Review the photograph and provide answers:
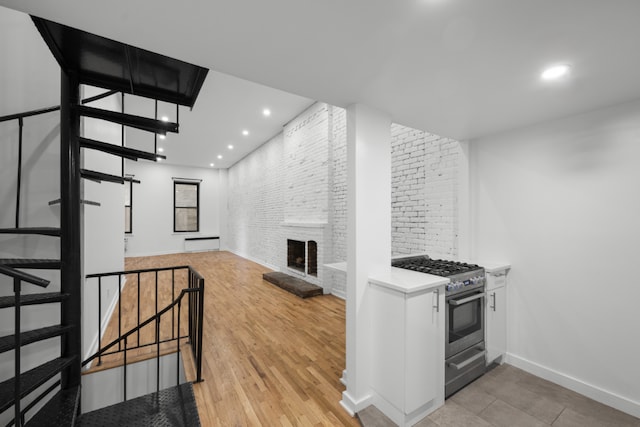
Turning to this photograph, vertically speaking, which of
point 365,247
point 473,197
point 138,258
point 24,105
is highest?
point 24,105

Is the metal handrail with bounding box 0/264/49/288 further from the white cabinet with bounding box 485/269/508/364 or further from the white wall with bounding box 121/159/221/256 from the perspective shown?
the white wall with bounding box 121/159/221/256

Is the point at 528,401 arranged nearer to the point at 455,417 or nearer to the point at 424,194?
the point at 455,417

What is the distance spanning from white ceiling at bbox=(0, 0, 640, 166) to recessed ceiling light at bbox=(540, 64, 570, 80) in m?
0.04

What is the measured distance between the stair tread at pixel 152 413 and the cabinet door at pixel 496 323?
8.83 feet

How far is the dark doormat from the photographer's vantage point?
185 inches

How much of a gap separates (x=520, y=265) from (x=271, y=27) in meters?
3.11

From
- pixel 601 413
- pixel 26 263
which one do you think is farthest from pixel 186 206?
pixel 601 413

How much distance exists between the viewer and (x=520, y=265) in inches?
107

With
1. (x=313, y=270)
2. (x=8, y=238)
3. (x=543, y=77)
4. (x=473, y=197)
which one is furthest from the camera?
(x=313, y=270)

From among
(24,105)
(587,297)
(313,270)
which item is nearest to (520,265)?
(587,297)

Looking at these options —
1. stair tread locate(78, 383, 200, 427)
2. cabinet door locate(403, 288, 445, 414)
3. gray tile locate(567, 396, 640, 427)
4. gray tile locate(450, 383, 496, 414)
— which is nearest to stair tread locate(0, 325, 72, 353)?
stair tread locate(78, 383, 200, 427)

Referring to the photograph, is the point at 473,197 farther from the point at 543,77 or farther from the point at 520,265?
the point at 543,77

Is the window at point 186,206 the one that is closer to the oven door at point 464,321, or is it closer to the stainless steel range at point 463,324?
the stainless steel range at point 463,324

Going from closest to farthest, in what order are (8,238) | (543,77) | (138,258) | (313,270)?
(543,77) < (8,238) < (313,270) < (138,258)
